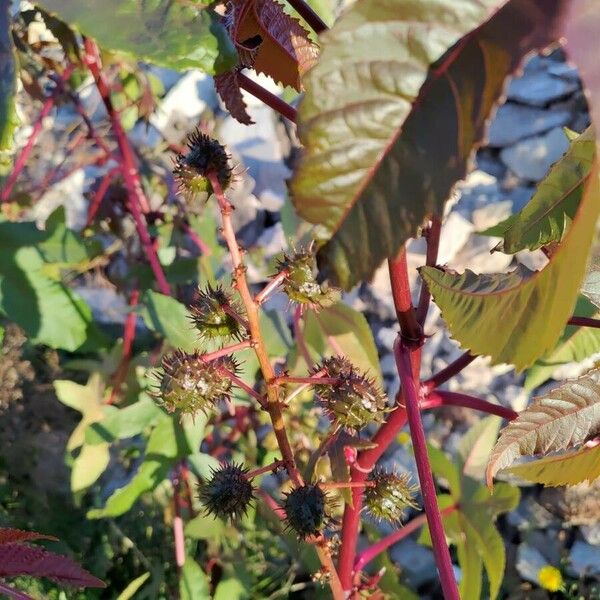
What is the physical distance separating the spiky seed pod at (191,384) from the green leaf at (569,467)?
27 centimetres

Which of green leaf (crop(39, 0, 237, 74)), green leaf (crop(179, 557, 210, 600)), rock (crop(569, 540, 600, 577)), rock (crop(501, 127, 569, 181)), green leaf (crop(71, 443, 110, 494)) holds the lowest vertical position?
rock (crop(569, 540, 600, 577))

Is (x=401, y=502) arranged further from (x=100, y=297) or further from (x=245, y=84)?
(x=100, y=297)

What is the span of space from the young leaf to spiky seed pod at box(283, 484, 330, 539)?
0.38 meters

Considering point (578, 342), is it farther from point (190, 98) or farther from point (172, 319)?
point (190, 98)

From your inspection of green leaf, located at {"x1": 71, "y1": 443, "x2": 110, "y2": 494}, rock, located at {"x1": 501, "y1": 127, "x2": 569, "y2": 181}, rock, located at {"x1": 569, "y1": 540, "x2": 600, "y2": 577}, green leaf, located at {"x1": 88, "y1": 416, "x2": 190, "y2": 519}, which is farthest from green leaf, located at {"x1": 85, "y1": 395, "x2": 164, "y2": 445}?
rock, located at {"x1": 501, "y1": 127, "x2": 569, "y2": 181}

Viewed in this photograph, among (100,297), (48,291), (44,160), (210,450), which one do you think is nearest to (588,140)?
(48,291)

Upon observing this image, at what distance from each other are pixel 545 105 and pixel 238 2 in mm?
3152

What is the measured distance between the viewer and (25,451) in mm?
1793

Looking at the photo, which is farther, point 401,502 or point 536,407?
point 401,502

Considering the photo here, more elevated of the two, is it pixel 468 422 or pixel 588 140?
pixel 588 140

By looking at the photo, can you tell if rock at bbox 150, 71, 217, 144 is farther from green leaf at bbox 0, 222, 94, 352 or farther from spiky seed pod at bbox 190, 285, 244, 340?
spiky seed pod at bbox 190, 285, 244, 340

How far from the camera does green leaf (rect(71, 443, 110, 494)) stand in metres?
1.35

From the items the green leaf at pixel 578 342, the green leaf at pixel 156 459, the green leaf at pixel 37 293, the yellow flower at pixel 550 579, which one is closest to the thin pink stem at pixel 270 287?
the green leaf at pixel 578 342

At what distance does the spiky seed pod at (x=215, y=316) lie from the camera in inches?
26.9
